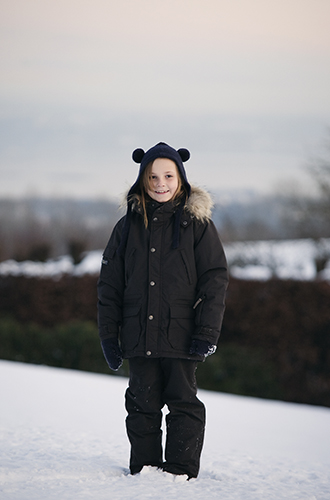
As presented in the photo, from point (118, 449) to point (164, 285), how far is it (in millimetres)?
1076

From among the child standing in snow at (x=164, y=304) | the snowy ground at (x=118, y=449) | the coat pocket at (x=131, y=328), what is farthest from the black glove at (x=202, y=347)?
the snowy ground at (x=118, y=449)

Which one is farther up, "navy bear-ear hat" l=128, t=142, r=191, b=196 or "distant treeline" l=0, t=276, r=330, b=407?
"navy bear-ear hat" l=128, t=142, r=191, b=196

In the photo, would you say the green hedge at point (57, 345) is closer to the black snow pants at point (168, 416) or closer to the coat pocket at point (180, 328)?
the black snow pants at point (168, 416)

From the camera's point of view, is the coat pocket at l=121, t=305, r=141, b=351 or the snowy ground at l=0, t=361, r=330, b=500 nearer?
the snowy ground at l=0, t=361, r=330, b=500

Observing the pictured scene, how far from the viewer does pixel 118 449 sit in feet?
9.55

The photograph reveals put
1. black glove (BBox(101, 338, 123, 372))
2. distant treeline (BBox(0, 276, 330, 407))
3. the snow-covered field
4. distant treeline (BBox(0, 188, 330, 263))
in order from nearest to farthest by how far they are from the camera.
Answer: black glove (BBox(101, 338, 123, 372)) → distant treeline (BBox(0, 276, 330, 407)) → the snow-covered field → distant treeline (BBox(0, 188, 330, 263))

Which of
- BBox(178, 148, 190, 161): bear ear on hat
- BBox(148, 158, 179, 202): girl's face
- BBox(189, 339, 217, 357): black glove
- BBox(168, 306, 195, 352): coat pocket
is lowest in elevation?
BBox(189, 339, 217, 357): black glove

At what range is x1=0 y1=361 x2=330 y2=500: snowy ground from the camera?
2.16 m

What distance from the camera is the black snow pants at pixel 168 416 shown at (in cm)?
237

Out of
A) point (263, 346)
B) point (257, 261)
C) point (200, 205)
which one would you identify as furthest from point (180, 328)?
point (257, 261)

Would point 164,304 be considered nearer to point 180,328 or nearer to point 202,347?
point 180,328

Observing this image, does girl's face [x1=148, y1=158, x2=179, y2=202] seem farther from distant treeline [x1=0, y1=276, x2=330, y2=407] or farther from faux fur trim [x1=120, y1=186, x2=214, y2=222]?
distant treeline [x1=0, y1=276, x2=330, y2=407]

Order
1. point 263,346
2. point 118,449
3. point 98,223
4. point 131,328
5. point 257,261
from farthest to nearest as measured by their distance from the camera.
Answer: point 98,223
point 257,261
point 263,346
point 118,449
point 131,328

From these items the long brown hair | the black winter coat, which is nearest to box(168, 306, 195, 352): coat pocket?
the black winter coat
